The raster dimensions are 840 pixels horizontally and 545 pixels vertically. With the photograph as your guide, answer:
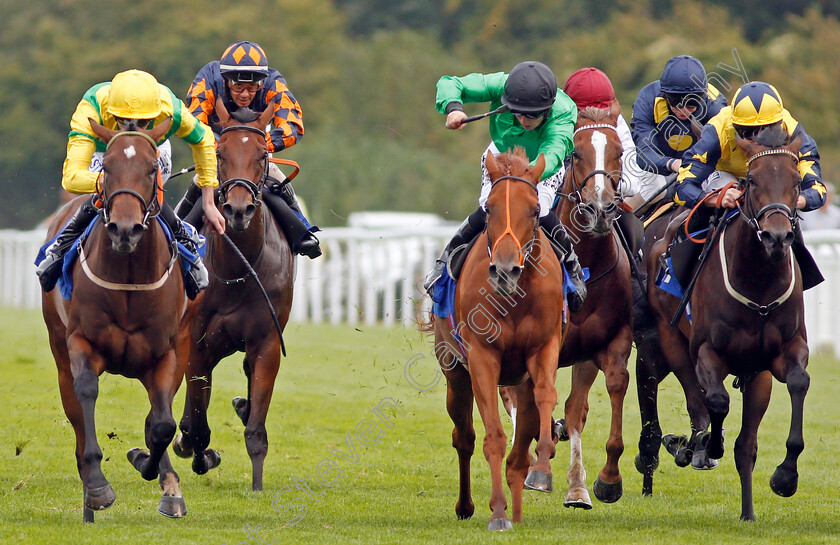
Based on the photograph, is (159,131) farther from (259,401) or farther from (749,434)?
A: (749,434)

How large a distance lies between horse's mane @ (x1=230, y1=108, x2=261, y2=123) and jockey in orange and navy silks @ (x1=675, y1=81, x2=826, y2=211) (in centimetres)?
249

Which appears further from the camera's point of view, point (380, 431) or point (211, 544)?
point (380, 431)

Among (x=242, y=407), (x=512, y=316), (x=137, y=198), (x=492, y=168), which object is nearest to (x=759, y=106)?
(x=492, y=168)

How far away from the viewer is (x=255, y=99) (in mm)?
8555

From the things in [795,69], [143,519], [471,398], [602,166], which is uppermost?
[795,69]

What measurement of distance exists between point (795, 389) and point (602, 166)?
64.1 inches

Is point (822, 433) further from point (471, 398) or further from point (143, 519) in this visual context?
point (143, 519)

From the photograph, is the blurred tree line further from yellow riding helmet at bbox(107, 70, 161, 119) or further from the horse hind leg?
yellow riding helmet at bbox(107, 70, 161, 119)

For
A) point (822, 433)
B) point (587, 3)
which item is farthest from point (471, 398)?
point (587, 3)

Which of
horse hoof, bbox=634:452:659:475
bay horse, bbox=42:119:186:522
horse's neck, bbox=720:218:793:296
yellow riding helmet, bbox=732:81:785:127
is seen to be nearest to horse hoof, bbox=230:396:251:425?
bay horse, bbox=42:119:186:522

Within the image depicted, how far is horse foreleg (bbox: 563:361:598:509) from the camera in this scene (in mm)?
7328

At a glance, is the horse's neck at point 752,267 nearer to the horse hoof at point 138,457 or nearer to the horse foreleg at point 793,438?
the horse foreleg at point 793,438

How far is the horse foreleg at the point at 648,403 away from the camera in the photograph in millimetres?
8086

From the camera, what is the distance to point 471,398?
734 centimetres
